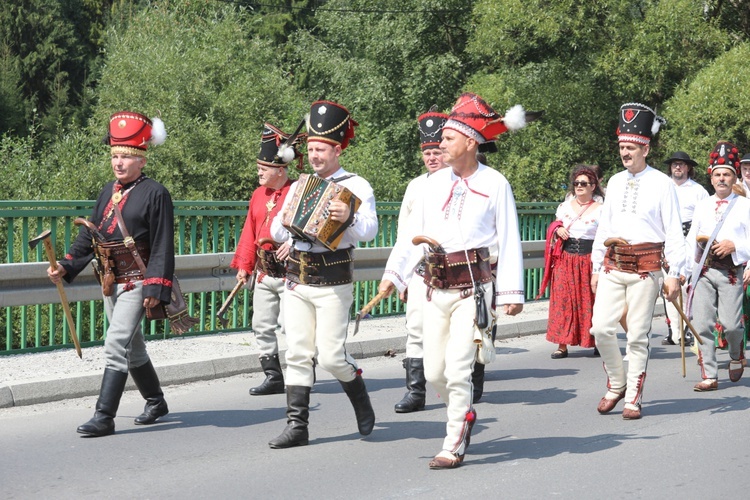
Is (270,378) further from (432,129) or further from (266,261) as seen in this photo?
(432,129)

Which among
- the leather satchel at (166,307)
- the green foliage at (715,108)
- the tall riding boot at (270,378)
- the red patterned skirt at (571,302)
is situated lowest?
the tall riding boot at (270,378)

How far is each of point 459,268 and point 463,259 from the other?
0.06 m

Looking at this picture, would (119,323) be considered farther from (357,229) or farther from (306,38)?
(306,38)

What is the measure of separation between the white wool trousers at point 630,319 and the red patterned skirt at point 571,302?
10.5 feet

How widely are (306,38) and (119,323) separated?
3018 centimetres

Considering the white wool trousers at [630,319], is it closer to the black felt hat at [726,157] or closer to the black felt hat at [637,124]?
the black felt hat at [637,124]

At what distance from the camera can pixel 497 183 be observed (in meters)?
6.29

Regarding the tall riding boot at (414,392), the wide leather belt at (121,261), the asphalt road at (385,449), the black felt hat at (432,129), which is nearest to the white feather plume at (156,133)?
the wide leather belt at (121,261)

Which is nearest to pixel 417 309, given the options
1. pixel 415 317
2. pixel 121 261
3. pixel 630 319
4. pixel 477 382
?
pixel 415 317

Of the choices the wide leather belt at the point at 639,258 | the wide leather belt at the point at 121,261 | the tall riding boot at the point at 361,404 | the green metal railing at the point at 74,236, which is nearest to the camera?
the tall riding boot at the point at 361,404

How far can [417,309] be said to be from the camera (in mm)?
8242

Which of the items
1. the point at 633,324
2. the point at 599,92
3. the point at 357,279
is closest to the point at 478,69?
the point at 599,92

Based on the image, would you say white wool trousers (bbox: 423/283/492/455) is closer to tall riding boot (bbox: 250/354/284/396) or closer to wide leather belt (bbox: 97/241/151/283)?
wide leather belt (bbox: 97/241/151/283)

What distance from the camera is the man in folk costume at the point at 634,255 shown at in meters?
7.79
